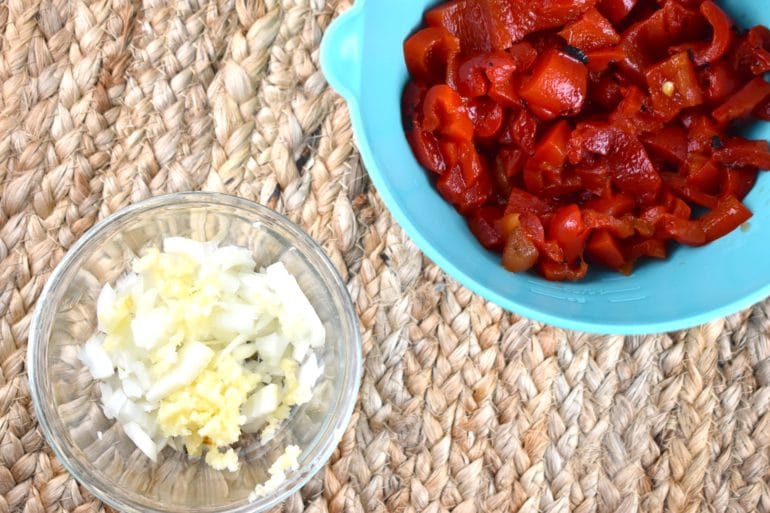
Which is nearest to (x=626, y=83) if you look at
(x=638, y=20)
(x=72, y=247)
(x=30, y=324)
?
(x=638, y=20)

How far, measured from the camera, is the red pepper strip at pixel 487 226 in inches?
66.6

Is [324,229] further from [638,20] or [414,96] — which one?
[638,20]

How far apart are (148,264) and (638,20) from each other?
1.01m

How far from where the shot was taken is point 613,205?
1.67m

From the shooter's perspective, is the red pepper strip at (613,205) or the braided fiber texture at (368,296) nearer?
the red pepper strip at (613,205)

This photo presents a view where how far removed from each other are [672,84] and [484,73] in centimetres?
34

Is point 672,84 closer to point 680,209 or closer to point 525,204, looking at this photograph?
point 680,209

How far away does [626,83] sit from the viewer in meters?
1.72

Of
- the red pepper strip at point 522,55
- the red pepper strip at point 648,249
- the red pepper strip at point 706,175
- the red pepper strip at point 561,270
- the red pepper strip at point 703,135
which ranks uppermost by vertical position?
the red pepper strip at point 522,55

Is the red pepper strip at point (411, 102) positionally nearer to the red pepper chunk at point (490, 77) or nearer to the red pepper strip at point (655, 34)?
the red pepper chunk at point (490, 77)

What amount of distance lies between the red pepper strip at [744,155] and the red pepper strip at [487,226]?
0.41 metres

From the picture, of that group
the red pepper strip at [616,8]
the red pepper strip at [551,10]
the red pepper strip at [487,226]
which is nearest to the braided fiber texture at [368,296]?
the red pepper strip at [487,226]

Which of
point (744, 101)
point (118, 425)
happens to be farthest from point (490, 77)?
point (118, 425)

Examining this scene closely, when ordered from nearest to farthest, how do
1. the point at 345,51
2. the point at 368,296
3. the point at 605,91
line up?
the point at 345,51
the point at 605,91
the point at 368,296
